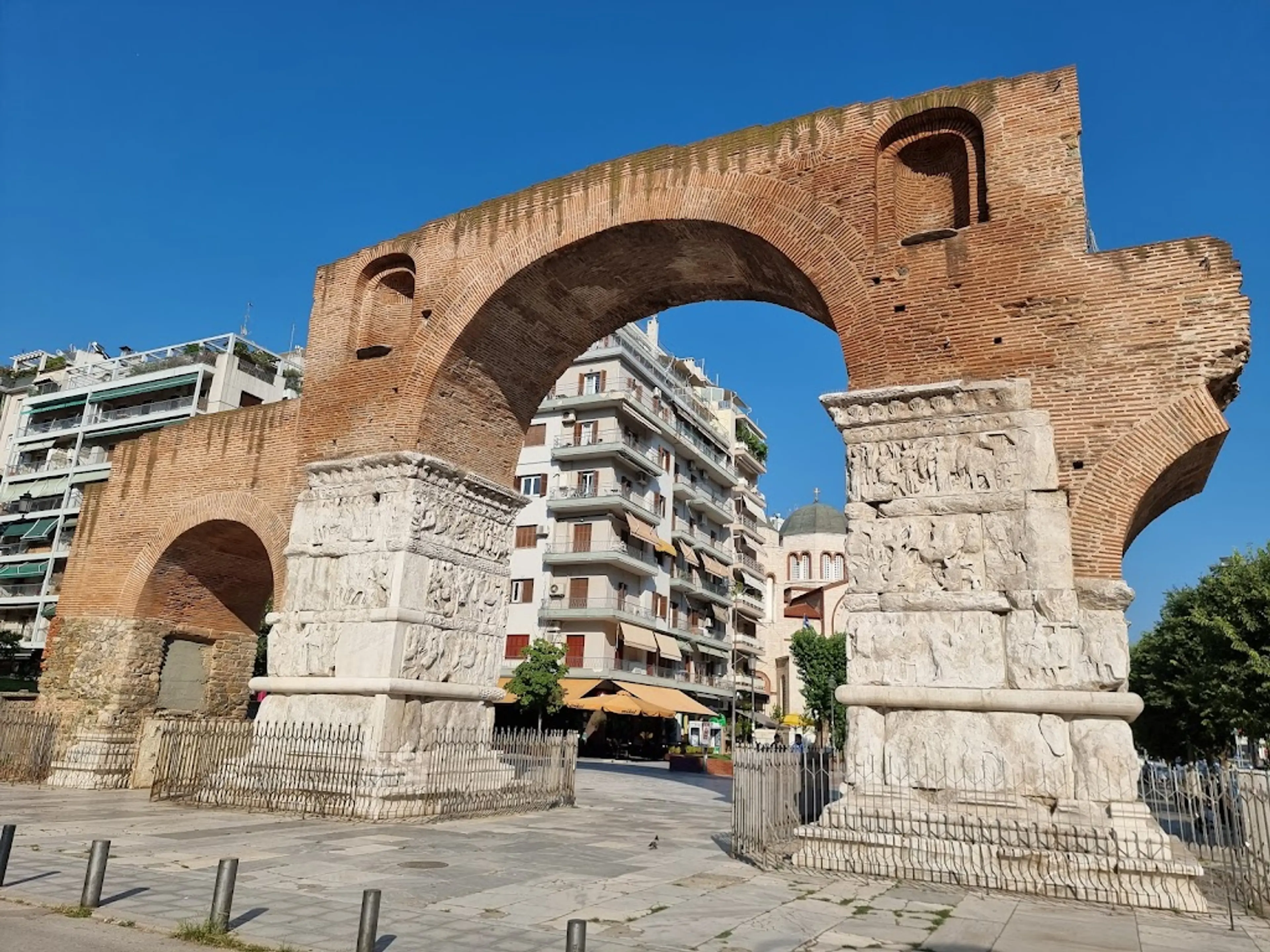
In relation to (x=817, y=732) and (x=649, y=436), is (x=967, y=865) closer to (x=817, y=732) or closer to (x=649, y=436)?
(x=649, y=436)

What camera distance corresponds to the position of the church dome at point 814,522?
62.3 meters

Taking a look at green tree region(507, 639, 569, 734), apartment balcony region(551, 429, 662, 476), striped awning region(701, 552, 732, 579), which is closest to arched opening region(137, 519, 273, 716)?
green tree region(507, 639, 569, 734)

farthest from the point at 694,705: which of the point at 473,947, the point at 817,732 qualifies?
the point at 473,947

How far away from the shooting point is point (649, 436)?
36.4 metres

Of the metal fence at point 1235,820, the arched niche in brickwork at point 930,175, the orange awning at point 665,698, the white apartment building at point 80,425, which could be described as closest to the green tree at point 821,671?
the orange awning at point 665,698

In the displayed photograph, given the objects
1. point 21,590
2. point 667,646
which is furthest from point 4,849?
point 21,590

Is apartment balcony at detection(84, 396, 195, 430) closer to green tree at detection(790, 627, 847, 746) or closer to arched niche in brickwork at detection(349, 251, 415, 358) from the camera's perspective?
arched niche in brickwork at detection(349, 251, 415, 358)

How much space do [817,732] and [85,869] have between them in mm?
35406

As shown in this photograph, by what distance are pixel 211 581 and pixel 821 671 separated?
30447mm

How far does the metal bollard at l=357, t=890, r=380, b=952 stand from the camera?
438 centimetres

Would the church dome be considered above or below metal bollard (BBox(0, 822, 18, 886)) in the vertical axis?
above

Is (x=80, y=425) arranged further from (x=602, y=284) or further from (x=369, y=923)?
(x=369, y=923)

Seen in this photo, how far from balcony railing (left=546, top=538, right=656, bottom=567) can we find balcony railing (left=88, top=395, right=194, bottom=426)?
18.2 meters

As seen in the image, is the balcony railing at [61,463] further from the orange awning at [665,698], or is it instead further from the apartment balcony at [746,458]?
the apartment balcony at [746,458]
